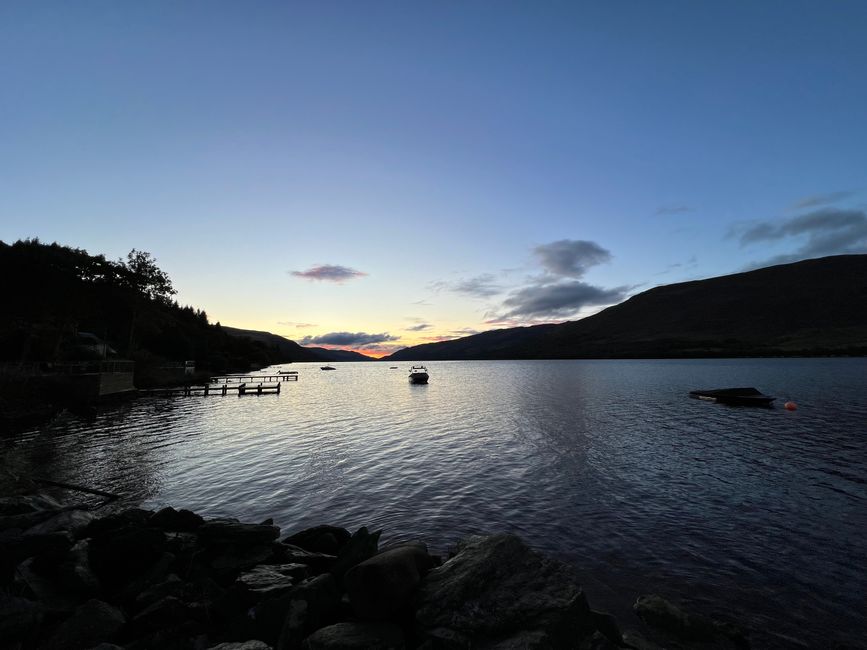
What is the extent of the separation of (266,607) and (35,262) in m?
75.6

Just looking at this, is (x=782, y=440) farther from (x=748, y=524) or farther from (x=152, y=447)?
(x=152, y=447)

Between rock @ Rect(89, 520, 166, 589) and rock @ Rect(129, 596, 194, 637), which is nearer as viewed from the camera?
rock @ Rect(129, 596, 194, 637)

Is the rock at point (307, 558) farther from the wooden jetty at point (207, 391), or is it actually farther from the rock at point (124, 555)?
the wooden jetty at point (207, 391)

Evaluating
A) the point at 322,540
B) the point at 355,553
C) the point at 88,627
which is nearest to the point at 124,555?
the point at 88,627

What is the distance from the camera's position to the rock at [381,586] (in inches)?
314

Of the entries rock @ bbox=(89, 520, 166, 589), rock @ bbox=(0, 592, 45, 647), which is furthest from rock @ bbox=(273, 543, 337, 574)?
rock @ bbox=(0, 592, 45, 647)

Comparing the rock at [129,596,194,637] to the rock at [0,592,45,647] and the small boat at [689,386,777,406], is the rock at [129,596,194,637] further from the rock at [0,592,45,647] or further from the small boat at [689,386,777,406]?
the small boat at [689,386,777,406]

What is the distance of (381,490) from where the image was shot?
20391 millimetres

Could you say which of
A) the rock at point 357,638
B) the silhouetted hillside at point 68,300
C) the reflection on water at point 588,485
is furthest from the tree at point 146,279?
the rock at point 357,638

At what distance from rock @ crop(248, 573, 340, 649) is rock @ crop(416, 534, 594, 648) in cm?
196

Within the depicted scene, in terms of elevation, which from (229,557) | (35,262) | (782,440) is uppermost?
(35,262)

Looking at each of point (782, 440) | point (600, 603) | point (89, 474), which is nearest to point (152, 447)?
point (89, 474)

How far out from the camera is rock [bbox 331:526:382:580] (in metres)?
9.76

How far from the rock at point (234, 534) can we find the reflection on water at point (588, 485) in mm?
4180
